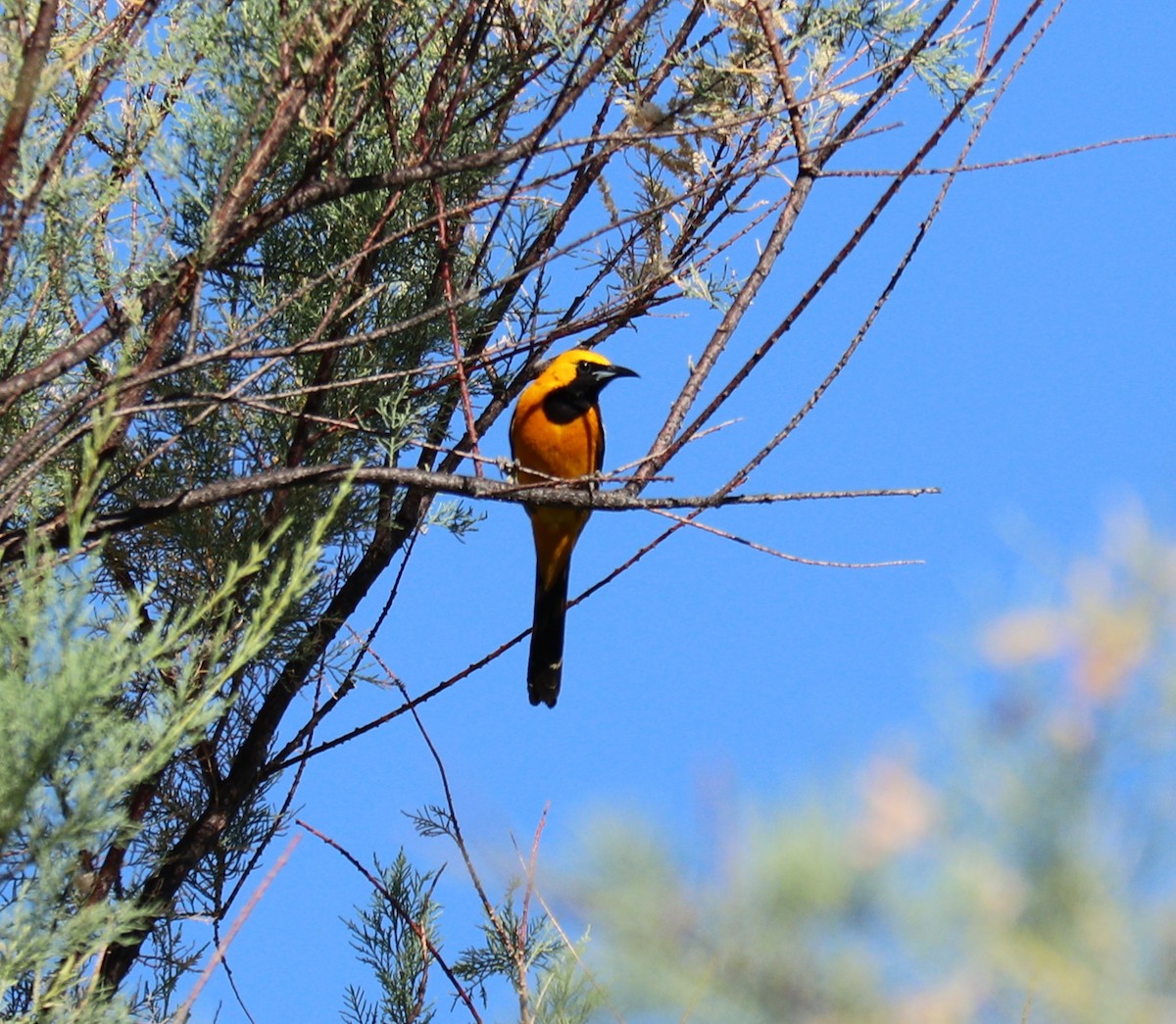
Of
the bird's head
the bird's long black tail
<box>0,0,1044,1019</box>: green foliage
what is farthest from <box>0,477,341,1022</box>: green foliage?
the bird's head

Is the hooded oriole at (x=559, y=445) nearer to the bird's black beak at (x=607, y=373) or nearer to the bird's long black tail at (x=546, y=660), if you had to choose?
the bird's black beak at (x=607, y=373)

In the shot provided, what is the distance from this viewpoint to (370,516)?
121 inches

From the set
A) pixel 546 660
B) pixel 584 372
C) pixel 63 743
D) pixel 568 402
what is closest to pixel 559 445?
pixel 568 402

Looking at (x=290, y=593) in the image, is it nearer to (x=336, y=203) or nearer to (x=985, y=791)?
(x=985, y=791)

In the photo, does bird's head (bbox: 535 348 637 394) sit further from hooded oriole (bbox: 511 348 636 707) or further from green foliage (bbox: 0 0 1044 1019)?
green foliage (bbox: 0 0 1044 1019)

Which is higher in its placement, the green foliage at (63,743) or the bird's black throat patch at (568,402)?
the bird's black throat patch at (568,402)

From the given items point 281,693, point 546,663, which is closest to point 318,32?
point 281,693

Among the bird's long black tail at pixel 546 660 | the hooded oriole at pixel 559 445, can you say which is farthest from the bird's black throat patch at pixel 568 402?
the bird's long black tail at pixel 546 660

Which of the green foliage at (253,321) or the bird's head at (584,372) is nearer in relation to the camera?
the green foliage at (253,321)

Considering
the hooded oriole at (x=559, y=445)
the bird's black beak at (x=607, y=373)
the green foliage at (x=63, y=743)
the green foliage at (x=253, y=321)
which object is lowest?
the green foliage at (x=63, y=743)

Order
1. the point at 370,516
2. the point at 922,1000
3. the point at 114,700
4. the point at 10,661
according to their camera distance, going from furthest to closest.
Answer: the point at 370,516, the point at 114,700, the point at 10,661, the point at 922,1000

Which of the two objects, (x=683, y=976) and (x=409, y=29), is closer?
(x=683, y=976)

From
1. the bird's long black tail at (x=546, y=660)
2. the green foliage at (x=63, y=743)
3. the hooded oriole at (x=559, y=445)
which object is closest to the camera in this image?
the green foliage at (x=63, y=743)

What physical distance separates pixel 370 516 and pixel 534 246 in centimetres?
72
